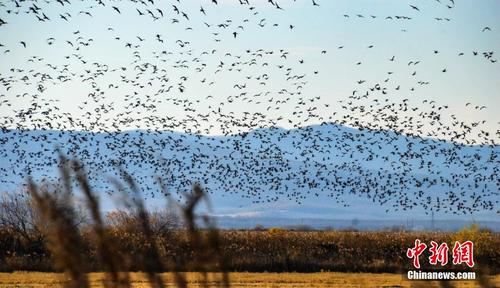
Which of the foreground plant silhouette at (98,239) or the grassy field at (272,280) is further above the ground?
the foreground plant silhouette at (98,239)

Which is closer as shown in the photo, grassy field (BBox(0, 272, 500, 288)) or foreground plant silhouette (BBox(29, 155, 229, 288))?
foreground plant silhouette (BBox(29, 155, 229, 288))

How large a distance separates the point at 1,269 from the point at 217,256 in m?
52.2

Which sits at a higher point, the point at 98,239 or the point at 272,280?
the point at 98,239

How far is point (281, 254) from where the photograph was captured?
5881cm

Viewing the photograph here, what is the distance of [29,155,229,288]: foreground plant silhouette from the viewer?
232cm

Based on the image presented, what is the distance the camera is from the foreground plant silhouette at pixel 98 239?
2324 mm

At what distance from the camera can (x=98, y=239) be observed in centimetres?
240

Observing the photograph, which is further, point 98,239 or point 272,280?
point 272,280

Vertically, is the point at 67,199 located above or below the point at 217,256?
above

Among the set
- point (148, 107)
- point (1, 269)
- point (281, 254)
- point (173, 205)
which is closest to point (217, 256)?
point (173, 205)

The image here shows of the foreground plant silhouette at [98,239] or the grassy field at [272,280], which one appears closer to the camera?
the foreground plant silhouette at [98,239]

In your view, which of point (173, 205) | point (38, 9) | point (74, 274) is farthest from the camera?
point (38, 9)

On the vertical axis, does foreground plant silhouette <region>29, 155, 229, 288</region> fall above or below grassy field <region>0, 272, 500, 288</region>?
above

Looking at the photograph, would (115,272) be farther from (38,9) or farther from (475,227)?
(475,227)
